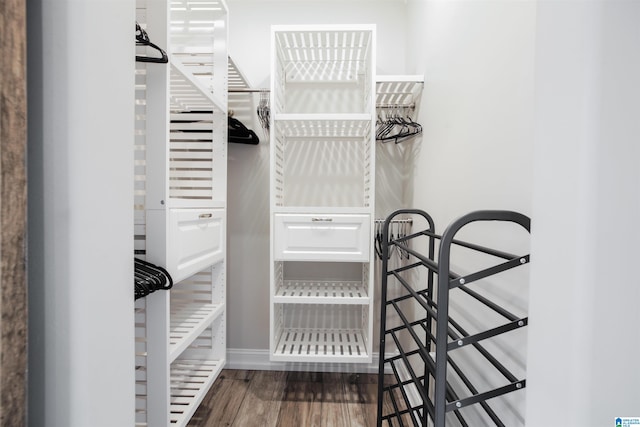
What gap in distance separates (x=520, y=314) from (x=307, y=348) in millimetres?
1242

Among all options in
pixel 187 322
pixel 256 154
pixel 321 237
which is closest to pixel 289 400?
pixel 187 322

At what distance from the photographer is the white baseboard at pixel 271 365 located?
202cm

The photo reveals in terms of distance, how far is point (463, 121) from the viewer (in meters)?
1.15

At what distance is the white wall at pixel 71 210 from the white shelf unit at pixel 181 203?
0.58 m

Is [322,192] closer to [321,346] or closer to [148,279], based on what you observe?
[321,346]

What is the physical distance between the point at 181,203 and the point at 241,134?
0.89m

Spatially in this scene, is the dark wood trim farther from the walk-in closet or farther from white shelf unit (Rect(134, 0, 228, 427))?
white shelf unit (Rect(134, 0, 228, 427))

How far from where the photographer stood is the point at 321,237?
1.61 metres

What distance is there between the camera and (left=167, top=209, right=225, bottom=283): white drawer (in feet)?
3.53

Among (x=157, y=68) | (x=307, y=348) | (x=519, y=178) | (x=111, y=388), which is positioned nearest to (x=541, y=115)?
(x=519, y=178)

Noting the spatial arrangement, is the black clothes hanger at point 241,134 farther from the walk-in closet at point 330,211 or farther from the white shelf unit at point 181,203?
the white shelf unit at point 181,203

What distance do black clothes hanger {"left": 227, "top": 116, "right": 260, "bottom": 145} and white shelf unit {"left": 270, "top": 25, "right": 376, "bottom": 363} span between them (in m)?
0.19

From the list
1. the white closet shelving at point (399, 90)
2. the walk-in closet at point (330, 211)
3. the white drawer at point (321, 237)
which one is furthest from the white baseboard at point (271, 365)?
the white closet shelving at point (399, 90)

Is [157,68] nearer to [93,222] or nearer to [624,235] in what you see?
[93,222]
